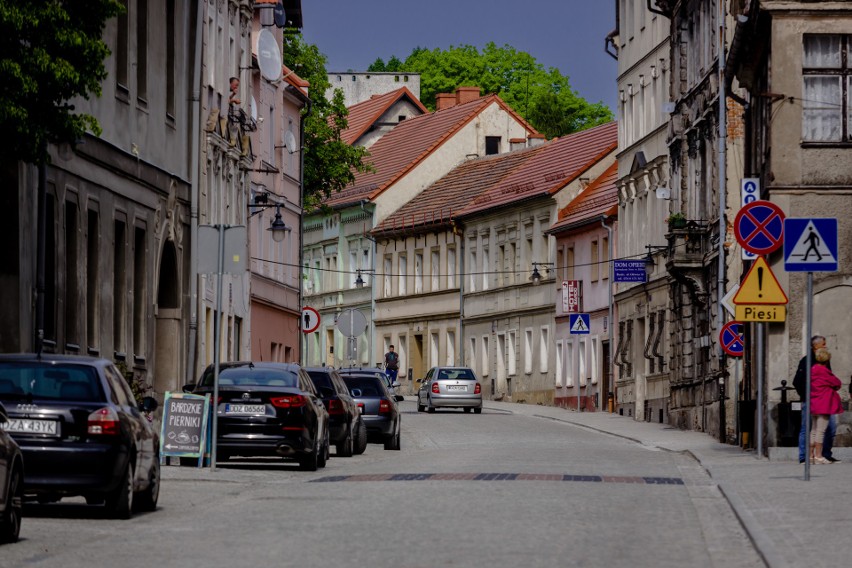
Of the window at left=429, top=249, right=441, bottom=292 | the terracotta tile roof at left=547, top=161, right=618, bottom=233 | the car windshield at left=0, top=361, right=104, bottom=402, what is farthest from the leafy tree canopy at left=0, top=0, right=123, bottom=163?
the window at left=429, top=249, right=441, bottom=292

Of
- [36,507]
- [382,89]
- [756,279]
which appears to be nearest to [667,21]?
[756,279]

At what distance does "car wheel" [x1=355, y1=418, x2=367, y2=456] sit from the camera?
3497 centimetres

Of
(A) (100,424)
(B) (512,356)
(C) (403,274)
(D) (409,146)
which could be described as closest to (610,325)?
(B) (512,356)

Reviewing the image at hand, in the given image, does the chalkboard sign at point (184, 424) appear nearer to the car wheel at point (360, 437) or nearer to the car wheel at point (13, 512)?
the car wheel at point (360, 437)

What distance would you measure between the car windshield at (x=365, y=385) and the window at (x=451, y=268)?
50.9 metres

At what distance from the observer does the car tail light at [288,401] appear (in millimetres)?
27094

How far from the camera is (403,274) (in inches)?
3720

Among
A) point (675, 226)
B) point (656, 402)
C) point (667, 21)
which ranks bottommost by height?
point (656, 402)

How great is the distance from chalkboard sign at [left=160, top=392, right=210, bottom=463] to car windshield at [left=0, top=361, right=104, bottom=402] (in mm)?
8187

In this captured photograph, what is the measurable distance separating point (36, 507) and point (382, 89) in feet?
339

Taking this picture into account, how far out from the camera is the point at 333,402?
109 feet

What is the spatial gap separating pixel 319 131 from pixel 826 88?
44.9m

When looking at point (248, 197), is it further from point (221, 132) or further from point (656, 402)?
point (656, 402)

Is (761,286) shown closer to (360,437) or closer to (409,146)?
(360,437)
